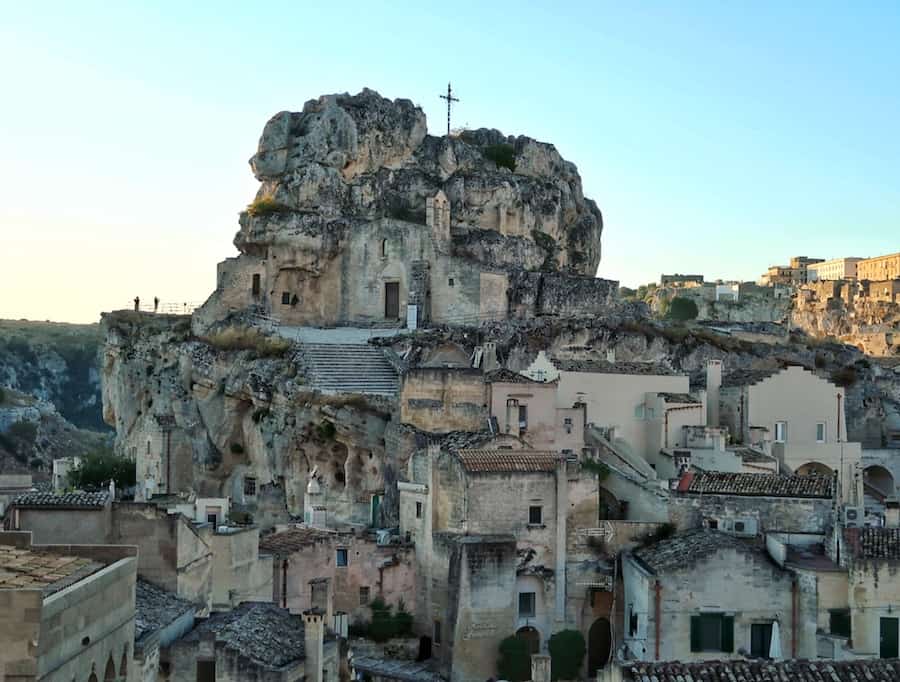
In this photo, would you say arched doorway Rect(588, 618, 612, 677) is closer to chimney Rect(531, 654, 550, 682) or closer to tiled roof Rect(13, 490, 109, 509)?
chimney Rect(531, 654, 550, 682)

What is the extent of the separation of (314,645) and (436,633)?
43.4ft

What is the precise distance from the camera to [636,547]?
40.0 meters

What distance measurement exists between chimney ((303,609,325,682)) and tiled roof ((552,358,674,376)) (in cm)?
2491

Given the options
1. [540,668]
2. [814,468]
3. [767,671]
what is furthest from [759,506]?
[767,671]

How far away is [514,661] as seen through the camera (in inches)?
1468

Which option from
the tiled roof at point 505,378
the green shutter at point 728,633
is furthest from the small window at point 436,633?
the tiled roof at point 505,378

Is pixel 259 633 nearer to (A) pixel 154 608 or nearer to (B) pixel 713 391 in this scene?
(A) pixel 154 608

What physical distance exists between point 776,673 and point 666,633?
474 inches

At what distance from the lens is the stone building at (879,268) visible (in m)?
145

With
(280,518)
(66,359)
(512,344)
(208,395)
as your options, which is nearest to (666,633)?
(280,518)

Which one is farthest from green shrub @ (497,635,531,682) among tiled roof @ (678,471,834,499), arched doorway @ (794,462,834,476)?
arched doorway @ (794,462,834,476)

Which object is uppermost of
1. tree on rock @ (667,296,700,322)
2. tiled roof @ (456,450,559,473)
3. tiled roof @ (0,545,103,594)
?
tree on rock @ (667,296,700,322)

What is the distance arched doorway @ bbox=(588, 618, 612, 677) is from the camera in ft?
131

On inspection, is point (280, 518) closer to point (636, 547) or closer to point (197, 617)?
point (636, 547)
